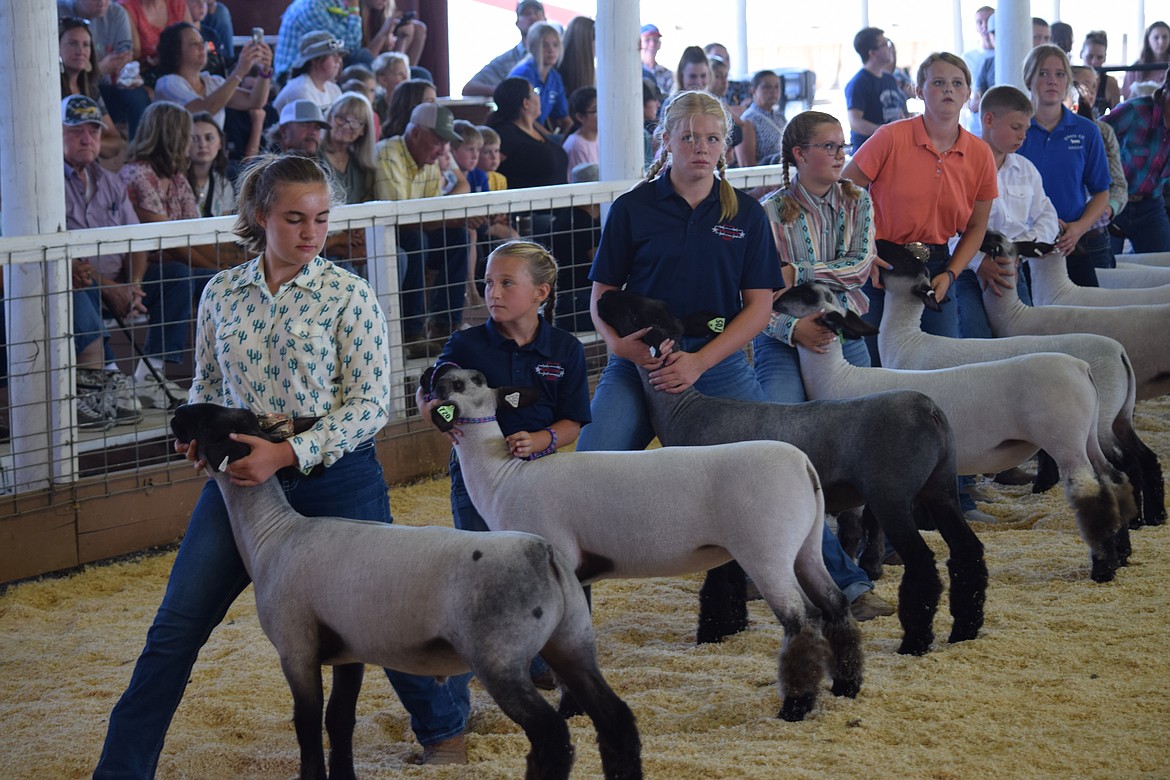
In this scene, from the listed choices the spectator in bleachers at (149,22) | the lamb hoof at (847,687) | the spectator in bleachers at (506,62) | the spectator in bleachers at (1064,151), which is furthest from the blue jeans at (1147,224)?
the spectator in bleachers at (149,22)

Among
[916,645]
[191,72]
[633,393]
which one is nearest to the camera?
[916,645]

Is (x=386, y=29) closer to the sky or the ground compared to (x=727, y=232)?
closer to the sky

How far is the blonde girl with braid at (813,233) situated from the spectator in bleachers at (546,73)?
17.8 feet

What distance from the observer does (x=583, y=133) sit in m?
9.70

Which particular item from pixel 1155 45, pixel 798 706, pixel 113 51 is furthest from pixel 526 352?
pixel 1155 45

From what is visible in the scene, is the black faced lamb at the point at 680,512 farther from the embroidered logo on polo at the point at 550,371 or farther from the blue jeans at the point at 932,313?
the blue jeans at the point at 932,313

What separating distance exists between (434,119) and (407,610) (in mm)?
5275

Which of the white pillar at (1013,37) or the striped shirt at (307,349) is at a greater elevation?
the white pillar at (1013,37)

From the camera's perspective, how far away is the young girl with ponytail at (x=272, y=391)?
322 centimetres

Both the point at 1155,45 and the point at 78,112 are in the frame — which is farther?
the point at 1155,45

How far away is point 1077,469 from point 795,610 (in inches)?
73.7

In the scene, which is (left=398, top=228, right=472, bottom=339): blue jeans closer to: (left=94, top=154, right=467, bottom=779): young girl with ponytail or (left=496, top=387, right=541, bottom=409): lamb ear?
(left=496, top=387, right=541, bottom=409): lamb ear

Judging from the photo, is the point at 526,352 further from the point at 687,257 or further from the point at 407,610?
the point at 407,610

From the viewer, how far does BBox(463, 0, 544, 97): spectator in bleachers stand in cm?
1068
